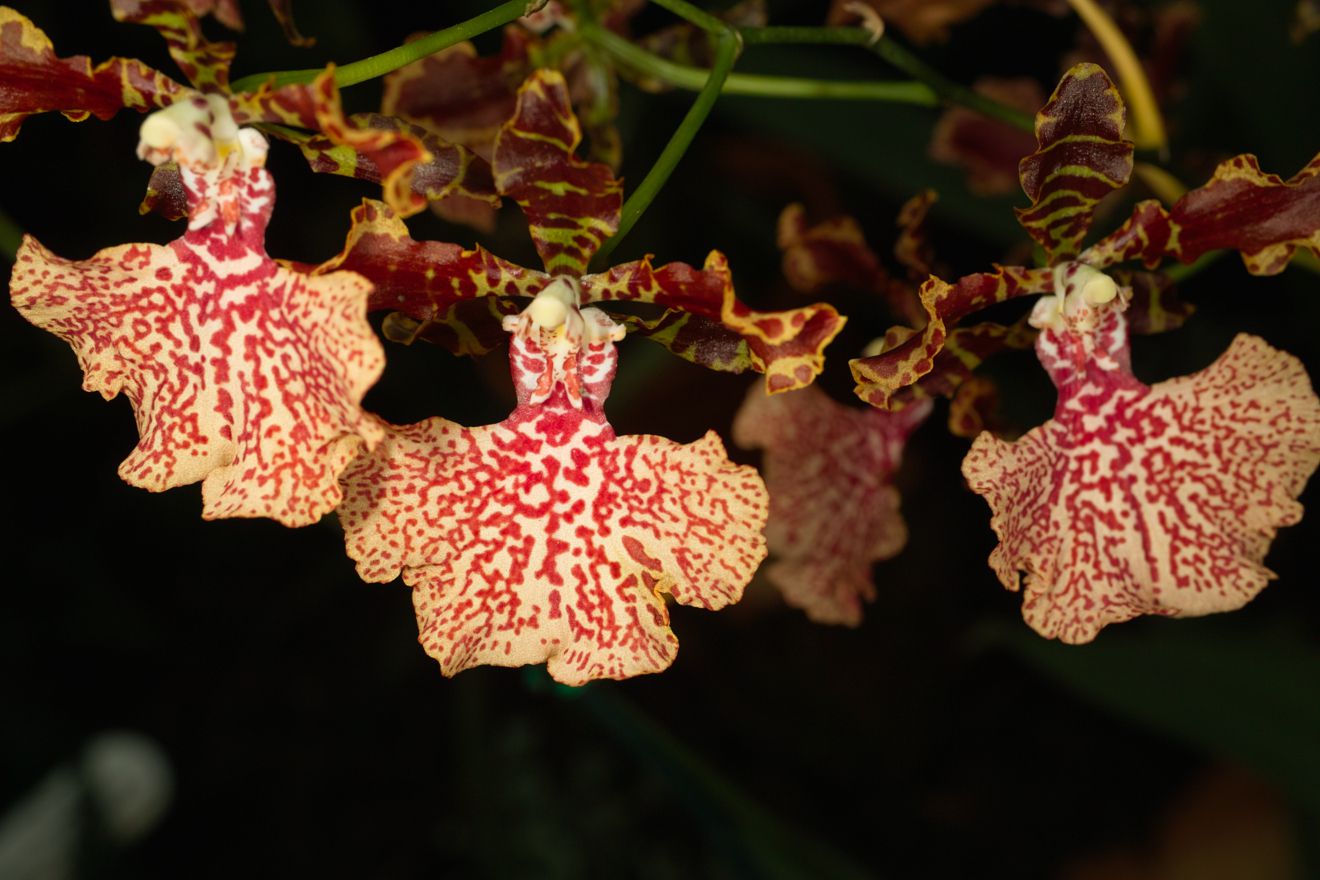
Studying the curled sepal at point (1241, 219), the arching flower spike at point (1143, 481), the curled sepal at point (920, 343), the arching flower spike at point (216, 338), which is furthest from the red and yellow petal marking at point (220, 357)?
the curled sepal at point (1241, 219)

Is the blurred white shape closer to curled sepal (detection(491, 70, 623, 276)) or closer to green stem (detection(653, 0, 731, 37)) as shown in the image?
curled sepal (detection(491, 70, 623, 276))

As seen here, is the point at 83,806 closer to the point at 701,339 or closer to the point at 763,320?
the point at 701,339

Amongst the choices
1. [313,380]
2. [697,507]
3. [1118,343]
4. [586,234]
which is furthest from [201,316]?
[1118,343]

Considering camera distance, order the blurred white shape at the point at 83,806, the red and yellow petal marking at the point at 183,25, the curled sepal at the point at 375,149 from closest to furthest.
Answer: the curled sepal at the point at 375,149 < the red and yellow petal marking at the point at 183,25 < the blurred white shape at the point at 83,806

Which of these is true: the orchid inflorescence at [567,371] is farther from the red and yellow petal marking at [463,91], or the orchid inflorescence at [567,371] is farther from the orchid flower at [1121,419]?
the red and yellow petal marking at [463,91]

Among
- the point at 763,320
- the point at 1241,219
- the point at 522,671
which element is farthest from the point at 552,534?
the point at 522,671

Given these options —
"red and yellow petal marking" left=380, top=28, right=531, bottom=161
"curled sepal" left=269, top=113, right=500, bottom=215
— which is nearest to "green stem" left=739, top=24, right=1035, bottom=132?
"curled sepal" left=269, top=113, right=500, bottom=215

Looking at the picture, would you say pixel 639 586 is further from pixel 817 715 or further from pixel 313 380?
pixel 817 715
